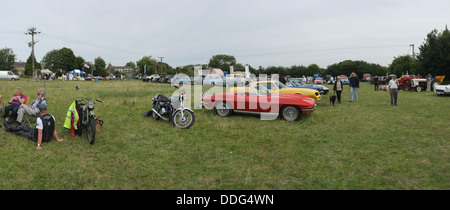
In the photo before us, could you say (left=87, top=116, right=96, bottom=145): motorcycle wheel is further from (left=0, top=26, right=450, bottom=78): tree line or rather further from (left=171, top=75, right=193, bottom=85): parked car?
(left=0, top=26, right=450, bottom=78): tree line

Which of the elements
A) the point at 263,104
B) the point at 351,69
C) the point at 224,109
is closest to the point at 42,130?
the point at 224,109

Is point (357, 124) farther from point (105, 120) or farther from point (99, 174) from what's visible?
point (105, 120)

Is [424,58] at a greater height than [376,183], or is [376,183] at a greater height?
[424,58]

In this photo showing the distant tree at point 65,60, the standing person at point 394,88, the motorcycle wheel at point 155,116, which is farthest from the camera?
the distant tree at point 65,60

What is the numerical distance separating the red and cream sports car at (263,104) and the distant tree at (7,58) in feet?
302

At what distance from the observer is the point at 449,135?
6625 mm

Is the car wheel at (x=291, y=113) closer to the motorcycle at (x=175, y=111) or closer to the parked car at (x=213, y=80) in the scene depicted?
the motorcycle at (x=175, y=111)

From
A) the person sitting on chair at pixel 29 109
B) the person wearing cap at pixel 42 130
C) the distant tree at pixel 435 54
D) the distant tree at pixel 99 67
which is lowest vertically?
the person wearing cap at pixel 42 130

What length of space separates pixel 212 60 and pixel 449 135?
101 metres

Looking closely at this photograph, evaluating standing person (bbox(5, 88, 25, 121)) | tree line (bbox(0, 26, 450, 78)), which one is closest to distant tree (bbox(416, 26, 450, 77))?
tree line (bbox(0, 26, 450, 78))

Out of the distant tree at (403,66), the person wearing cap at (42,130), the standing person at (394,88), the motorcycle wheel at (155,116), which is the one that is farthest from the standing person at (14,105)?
the distant tree at (403,66)

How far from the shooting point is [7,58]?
81.1 m

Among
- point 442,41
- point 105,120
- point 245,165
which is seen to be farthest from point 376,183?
point 442,41

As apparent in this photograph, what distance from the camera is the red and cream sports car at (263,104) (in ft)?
28.6
